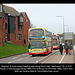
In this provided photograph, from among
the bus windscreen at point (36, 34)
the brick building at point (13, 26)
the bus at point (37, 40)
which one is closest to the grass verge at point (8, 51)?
the bus at point (37, 40)

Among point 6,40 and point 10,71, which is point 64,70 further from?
point 6,40

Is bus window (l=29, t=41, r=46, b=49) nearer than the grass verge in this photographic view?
Yes

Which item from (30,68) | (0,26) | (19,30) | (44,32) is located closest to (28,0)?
(30,68)

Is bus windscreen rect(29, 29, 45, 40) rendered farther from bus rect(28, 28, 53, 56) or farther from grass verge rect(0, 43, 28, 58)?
grass verge rect(0, 43, 28, 58)

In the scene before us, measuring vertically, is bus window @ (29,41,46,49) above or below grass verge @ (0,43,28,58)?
above

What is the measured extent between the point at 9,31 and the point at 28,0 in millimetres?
50190

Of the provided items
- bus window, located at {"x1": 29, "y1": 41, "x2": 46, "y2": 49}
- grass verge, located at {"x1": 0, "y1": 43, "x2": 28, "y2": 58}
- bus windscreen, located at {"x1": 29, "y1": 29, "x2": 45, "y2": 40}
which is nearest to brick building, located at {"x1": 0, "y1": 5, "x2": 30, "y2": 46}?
grass verge, located at {"x1": 0, "y1": 43, "x2": 28, "y2": 58}

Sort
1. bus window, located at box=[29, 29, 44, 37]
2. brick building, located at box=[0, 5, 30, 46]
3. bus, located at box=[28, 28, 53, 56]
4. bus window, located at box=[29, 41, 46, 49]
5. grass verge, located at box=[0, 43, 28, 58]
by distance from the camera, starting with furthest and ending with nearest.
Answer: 1. brick building, located at box=[0, 5, 30, 46]
2. grass verge, located at box=[0, 43, 28, 58]
3. bus window, located at box=[29, 41, 46, 49]
4. bus, located at box=[28, 28, 53, 56]
5. bus window, located at box=[29, 29, 44, 37]

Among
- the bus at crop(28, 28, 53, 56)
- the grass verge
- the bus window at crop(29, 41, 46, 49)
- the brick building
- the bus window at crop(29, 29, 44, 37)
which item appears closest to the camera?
the bus window at crop(29, 29, 44, 37)

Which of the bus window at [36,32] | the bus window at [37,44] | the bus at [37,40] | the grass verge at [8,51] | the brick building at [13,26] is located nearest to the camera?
the bus window at [36,32]

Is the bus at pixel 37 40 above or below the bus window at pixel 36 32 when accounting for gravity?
below

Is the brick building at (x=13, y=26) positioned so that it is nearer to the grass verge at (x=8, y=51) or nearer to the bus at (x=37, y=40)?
the grass verge at (x=8, y=51)

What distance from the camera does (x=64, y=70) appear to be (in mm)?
5492

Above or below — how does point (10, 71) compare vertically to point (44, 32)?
below
